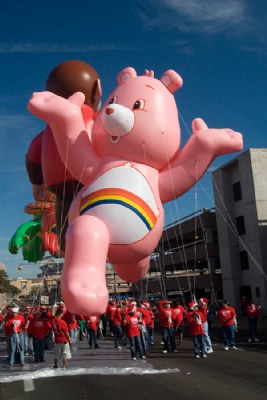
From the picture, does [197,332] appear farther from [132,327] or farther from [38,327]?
[38,327]

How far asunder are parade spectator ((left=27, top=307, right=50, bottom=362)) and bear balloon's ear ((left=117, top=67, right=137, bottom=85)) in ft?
20.1

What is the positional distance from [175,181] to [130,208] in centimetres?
121

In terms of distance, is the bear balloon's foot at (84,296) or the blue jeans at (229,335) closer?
Answer: the bear balloon's foot at (84,296)

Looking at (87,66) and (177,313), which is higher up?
(87,66)

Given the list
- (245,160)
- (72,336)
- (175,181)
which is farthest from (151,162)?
(245,160)

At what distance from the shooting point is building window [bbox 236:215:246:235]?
102 ft

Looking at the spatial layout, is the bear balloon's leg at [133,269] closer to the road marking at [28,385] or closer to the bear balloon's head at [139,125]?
the bear balloon's head at [139,125]

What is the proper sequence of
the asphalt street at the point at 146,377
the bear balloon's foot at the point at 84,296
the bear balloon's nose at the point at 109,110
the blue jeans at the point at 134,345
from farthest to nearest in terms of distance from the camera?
the blue jeans at the point at 134,345 → the bear balloon's nose at the point at 109,110 → the asphalt street at the point at 146,377 → the bear balloon's foot at the point at 84,296

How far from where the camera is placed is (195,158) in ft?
25.6

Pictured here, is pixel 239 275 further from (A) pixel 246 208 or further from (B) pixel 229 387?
(B) pixel 229 387

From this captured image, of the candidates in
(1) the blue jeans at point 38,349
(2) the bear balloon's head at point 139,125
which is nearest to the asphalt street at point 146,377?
(1) the blue jeans at point 38,349

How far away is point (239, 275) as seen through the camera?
32188mm

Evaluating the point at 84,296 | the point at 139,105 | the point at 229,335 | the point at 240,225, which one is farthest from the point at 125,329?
the point at 240,225

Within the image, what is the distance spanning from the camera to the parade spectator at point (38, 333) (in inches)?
428
